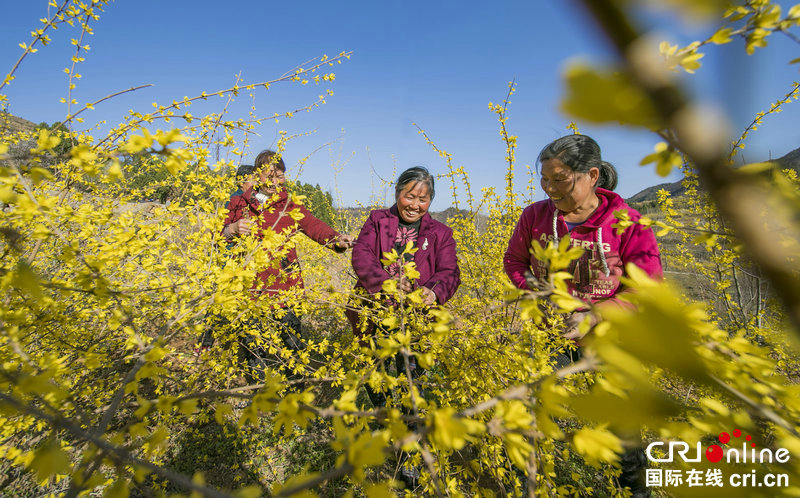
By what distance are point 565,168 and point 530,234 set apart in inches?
25.2

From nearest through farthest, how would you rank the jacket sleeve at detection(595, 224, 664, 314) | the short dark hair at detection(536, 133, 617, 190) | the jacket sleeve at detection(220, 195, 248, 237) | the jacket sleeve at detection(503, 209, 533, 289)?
the jacket sleeve at detection(595, 224, 664, 314)
the short dark hair at detection(536, 133, 617, 190)
the jacket sleeve at detection(503, 209, 533, 289)
the jacket sleeve at detection(220, 195, 248, 237)

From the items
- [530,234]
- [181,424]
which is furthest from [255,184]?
[181,424]

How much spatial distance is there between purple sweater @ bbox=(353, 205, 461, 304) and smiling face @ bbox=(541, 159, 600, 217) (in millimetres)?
1047

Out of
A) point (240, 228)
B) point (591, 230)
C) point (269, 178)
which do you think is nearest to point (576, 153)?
point (591, 230)

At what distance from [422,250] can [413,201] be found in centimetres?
48

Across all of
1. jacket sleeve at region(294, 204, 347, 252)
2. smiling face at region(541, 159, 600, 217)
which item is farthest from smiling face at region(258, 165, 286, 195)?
smiling face at region(541, 159, 600, 217)

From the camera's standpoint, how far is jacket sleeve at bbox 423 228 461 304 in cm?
269

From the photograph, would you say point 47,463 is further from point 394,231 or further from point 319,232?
point 319,232

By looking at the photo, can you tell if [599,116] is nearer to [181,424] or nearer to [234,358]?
[234,358]

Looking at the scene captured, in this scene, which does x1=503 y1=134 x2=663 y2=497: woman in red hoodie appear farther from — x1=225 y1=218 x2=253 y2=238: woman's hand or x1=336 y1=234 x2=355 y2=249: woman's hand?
x1=225 y1=218 x2=253 y2=238: woman's hand

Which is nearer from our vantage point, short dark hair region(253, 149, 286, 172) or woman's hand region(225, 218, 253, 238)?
woman's hand region(225, 218, 253, 238)

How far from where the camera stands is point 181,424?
11.9ft

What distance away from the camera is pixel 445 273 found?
2855 mm

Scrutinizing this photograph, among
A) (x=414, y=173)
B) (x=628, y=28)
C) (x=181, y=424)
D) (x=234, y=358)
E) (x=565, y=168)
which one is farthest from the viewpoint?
(x=181, y=424)
